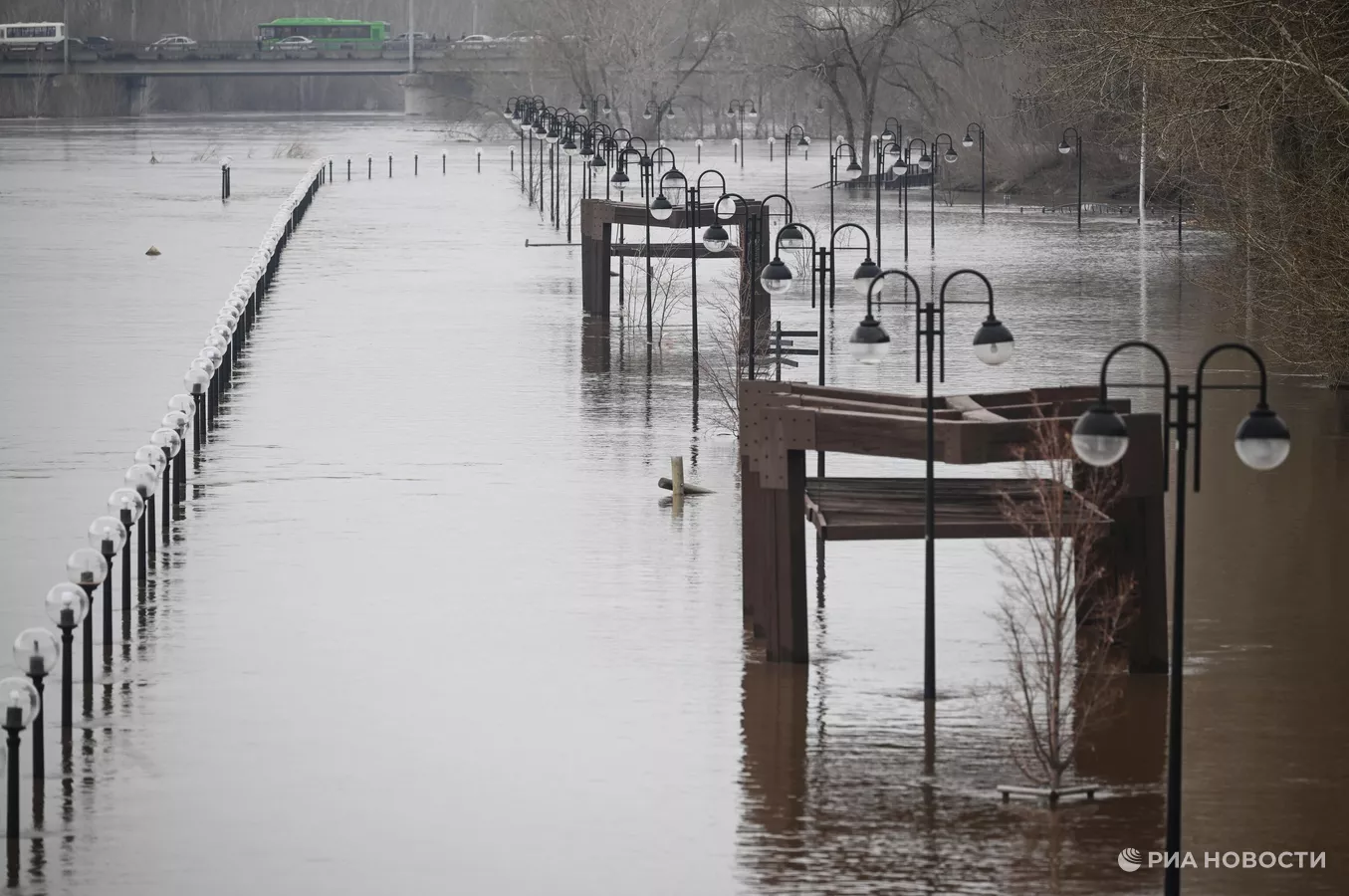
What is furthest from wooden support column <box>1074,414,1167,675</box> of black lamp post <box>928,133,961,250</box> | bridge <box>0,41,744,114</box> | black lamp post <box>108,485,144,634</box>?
bridge <box>0,41,744,114</box>

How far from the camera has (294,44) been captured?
145750 mm

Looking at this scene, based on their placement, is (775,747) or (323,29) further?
(323,29)

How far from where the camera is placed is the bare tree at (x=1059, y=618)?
13406mm

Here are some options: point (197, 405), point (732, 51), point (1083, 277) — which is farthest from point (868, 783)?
point (732, 51)

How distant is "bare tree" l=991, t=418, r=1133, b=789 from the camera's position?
528 inches

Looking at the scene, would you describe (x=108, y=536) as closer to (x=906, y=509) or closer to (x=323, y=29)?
(x=906, y=509)

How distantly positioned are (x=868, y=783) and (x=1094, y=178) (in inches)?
2444

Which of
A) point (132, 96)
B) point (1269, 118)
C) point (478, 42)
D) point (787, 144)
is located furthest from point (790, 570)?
point (132, 96)

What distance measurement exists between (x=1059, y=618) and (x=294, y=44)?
138238mm

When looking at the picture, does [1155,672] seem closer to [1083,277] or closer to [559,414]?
[559,414]

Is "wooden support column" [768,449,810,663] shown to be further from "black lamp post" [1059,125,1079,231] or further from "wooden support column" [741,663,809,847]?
"black lamp post" [1059,125,1079,231]

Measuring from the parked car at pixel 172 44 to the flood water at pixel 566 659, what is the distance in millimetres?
108118

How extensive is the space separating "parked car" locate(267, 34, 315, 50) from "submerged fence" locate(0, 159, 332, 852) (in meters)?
115

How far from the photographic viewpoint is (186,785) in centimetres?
1398
